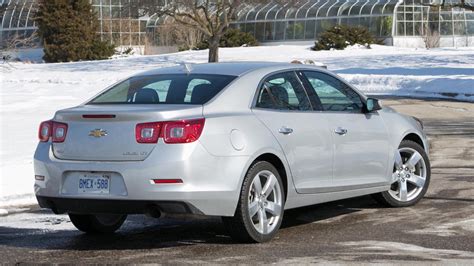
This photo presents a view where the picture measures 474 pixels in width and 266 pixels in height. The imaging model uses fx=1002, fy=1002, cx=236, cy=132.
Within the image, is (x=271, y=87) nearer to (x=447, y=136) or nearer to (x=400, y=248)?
(x=400, y=248)

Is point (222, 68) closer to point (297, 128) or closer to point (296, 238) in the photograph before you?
point (297, 128)

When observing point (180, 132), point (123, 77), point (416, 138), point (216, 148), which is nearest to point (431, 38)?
point (123, 77)

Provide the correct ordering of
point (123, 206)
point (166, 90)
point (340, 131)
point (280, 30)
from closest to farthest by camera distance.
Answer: point (123, 206) < point (166, 90) < point (340, 131) < point (280, 30)

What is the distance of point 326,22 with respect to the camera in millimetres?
69125

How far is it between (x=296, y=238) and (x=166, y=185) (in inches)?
53.1

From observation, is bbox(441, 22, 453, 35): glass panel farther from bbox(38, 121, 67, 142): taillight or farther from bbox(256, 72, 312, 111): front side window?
bbox(38, 121, 67, 142): taillight

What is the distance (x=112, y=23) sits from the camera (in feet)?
242

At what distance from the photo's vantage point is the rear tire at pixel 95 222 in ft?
28.1

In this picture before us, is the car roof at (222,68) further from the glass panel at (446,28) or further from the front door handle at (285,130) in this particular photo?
the glass panel at (446,28)

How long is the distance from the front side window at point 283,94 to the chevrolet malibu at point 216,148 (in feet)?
0.04

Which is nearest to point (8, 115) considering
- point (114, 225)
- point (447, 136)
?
point (447, 136)

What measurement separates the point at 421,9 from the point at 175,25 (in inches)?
678

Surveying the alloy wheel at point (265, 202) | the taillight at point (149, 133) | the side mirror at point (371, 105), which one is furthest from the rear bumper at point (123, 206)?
the side mirror at point (371, 105)

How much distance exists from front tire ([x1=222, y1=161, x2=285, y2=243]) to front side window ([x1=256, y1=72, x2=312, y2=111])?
0.61 metres
